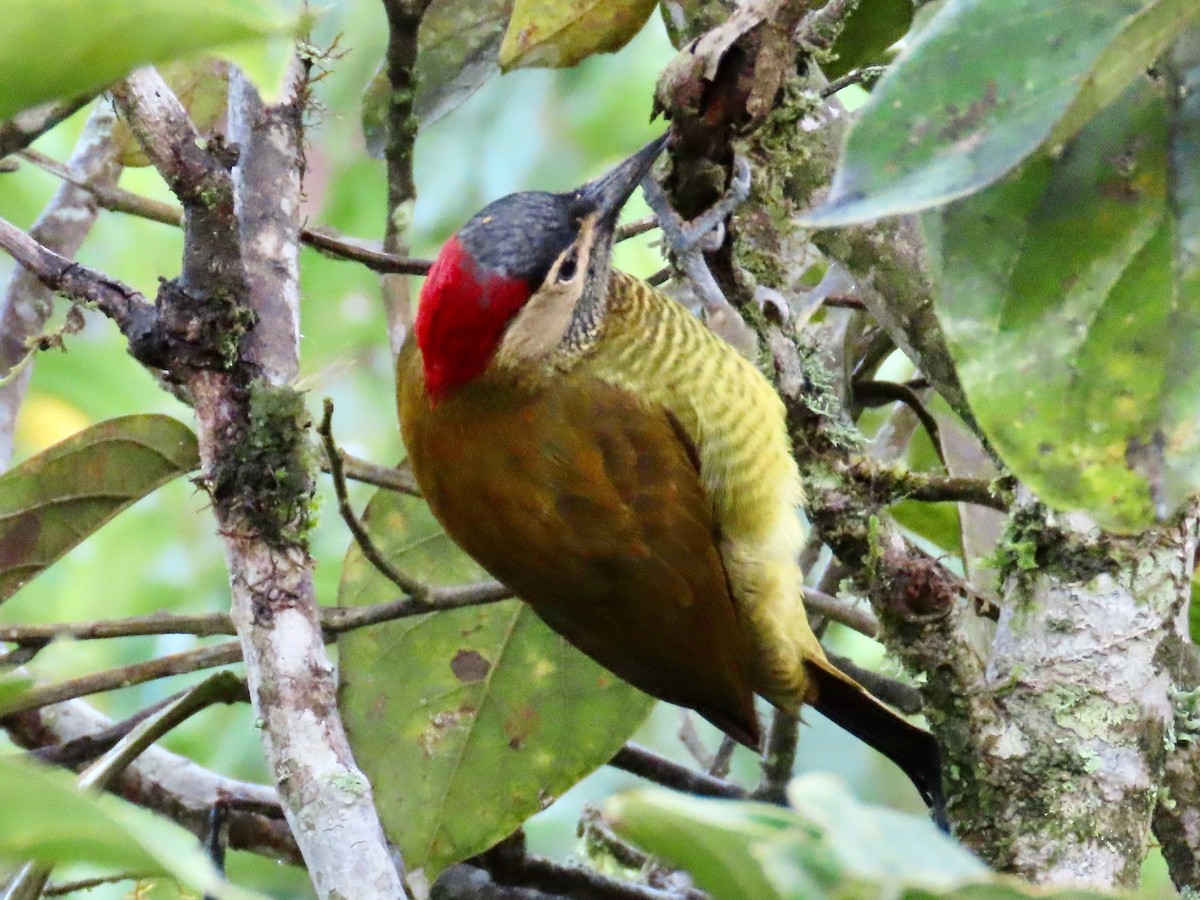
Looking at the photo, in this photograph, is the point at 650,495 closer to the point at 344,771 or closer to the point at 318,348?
the point at 344,771

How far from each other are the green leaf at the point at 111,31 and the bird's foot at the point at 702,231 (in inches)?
39.6

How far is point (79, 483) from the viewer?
1.58 meters

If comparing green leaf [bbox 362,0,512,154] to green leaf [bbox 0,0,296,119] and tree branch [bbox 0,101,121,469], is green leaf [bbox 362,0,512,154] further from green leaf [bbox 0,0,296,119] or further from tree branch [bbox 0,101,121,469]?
green leaf [bbox 0,0,296,119]

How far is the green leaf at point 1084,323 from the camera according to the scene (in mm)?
771

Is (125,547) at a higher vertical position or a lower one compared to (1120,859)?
higher

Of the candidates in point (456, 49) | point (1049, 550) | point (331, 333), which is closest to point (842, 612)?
point (1049, 550)

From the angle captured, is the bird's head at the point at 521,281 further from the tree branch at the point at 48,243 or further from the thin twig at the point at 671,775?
the tree branch at the point at 48,243

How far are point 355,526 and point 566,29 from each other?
0.63 metres

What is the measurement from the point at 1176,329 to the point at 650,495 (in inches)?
40.6

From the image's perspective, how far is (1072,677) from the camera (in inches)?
50.3

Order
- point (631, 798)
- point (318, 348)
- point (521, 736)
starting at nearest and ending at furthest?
1. point (631, 798)
2. point (521, 736)
3. point (318, 348)

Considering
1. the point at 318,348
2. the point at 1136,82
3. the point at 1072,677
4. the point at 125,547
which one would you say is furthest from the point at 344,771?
the point at 318,348

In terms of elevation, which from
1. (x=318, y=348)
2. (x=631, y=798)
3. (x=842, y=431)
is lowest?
(x=631, y=798)

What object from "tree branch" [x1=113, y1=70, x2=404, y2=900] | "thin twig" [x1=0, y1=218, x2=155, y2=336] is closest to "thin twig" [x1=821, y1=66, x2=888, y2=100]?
"tree branch" [x1=113, y1=70, x2=404, y2=900]
